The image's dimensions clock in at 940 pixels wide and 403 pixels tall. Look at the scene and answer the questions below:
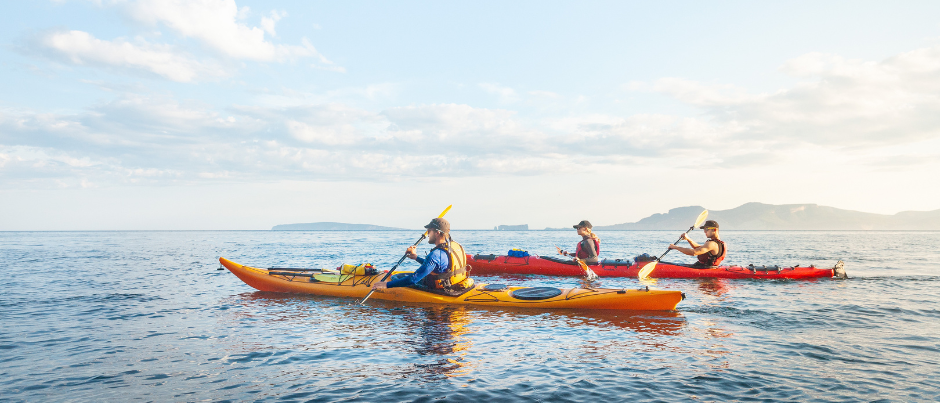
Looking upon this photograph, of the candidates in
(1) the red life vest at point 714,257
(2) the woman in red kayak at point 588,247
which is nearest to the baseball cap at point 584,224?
(2) the woman in red kayak at point 588,247

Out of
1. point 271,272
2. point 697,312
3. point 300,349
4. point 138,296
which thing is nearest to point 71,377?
point 300,349

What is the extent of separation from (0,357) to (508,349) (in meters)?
6.93

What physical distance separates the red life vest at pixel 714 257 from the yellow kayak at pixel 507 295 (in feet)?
19.7

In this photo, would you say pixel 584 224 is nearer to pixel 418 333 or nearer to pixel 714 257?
pixel 714 257

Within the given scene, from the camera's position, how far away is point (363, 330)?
25.8 feet

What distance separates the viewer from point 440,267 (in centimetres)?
948

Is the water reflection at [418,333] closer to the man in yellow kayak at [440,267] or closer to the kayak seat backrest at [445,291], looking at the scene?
the kayak seat backrest at [445,291]

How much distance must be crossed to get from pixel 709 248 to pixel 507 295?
7.28 meters

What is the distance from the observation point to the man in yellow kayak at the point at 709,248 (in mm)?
12742

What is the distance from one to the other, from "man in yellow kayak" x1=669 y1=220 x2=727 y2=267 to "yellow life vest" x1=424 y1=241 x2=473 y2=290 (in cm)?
590

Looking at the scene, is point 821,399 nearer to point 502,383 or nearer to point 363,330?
point 502,383

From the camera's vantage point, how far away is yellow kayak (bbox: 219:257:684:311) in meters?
9.04

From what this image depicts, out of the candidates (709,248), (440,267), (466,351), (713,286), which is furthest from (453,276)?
(709,248)

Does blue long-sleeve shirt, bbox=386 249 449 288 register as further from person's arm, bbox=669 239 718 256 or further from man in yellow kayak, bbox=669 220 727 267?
man in yellow kayak, bbox=669 220 727 267
